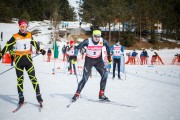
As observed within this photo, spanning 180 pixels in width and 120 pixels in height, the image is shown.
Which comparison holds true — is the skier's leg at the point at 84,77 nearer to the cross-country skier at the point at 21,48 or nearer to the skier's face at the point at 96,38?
the skier's face at the point at 96,38

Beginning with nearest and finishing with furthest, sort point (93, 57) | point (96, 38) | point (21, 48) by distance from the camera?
1. point (21, 48)
2. point (96, 38)
3. point (93, 57)

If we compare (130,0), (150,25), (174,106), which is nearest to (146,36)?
(150,25)

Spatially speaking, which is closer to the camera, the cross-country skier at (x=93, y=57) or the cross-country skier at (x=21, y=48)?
the cross-country skier at (x=21, y=48)

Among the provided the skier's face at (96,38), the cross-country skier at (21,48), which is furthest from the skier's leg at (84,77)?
the cross-country skier at (21,48)

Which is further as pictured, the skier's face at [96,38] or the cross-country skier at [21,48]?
the skier's face at [96,38]

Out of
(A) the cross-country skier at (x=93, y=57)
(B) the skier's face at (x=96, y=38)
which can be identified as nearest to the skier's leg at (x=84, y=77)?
(A) the cross-country skier at (x=93, y=57)

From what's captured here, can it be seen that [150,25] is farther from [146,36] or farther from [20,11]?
[20,11]

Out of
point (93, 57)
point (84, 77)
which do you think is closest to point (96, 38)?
point (93, 57)

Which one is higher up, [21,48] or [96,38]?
[96,38]

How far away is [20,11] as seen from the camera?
69062 mm

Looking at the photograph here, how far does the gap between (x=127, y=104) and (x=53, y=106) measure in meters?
2.12

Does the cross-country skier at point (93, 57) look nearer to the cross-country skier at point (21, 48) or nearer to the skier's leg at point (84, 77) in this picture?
the skier's leg at point (84, 77)

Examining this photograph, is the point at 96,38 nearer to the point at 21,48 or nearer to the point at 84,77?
the point at 84,77

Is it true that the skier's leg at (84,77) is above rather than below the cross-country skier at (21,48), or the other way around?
below
